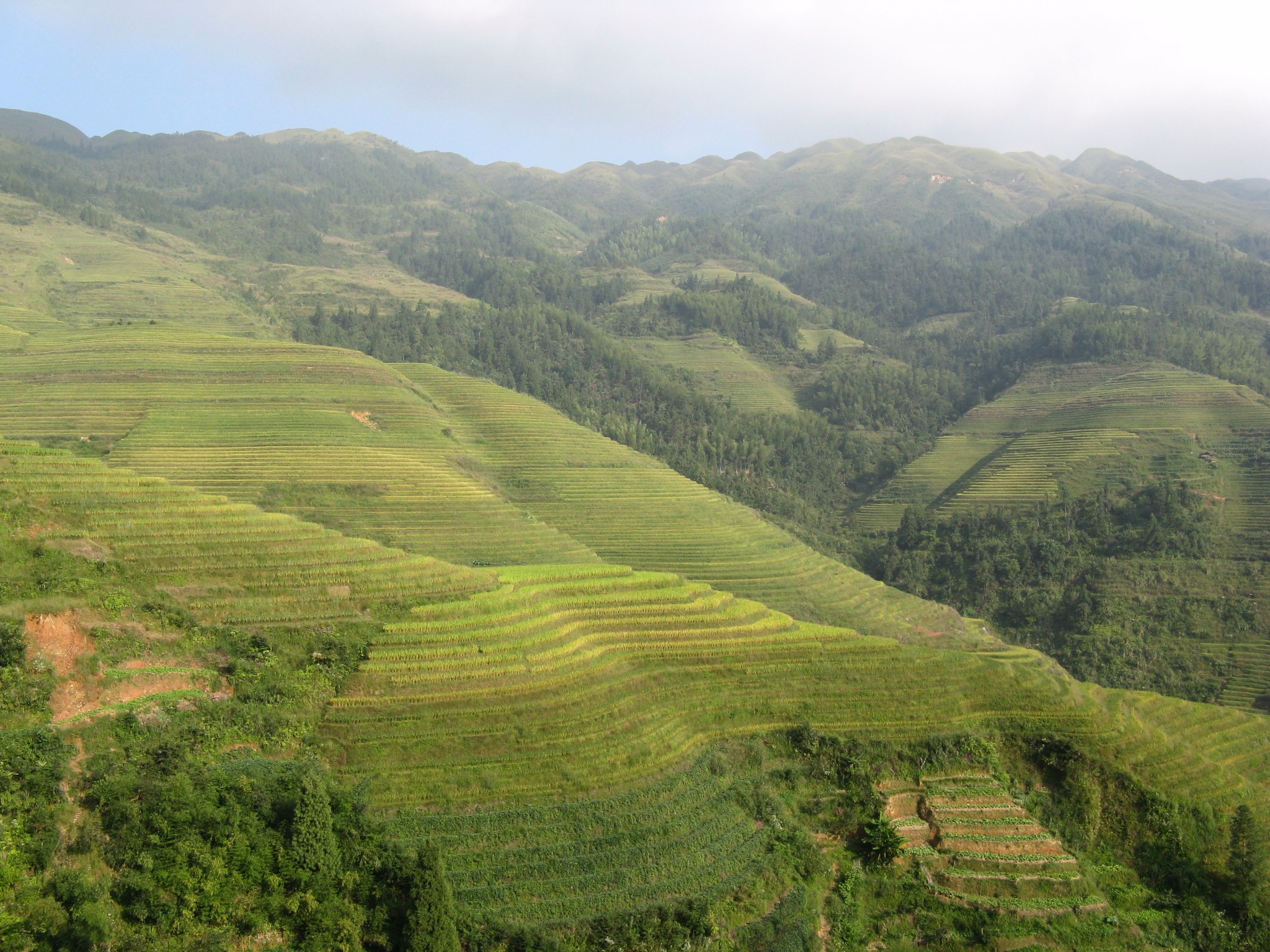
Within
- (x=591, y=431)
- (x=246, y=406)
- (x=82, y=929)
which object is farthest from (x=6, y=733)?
(x=591, y=431)

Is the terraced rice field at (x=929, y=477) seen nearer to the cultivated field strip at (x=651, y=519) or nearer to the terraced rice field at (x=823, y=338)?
the cultivated field strip at (x=651, y=519)

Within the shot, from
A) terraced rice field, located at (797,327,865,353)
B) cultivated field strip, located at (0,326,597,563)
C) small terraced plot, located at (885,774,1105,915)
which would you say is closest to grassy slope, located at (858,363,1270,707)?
small terraced plot, located at (885,774,1105,915)

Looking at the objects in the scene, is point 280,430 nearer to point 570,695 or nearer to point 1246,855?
point 570,695

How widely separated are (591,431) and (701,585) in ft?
129

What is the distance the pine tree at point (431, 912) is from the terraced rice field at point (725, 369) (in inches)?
4097

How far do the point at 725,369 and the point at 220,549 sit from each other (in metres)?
113

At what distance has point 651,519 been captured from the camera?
5875 cm

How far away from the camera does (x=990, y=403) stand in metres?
117

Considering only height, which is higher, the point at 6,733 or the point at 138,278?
the point at 138,278

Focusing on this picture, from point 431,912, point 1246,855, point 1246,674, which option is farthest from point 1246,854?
point 1246,674

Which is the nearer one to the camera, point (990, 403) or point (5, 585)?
point (5, 585)

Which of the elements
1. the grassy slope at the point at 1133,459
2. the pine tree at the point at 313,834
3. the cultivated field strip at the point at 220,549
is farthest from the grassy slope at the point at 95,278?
the grassy slope at the point at 1133,459

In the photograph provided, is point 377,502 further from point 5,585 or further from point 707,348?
point 707,348

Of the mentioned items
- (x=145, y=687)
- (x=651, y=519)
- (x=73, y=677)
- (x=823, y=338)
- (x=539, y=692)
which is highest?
(x=823, y=338)
